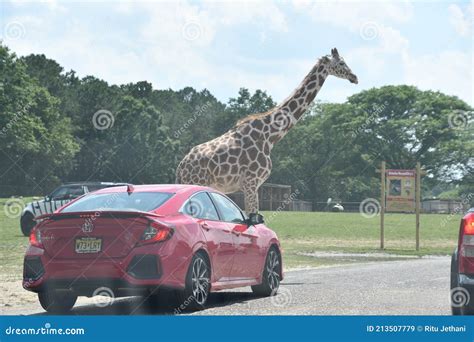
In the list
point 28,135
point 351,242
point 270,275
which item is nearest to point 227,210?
point 270,275

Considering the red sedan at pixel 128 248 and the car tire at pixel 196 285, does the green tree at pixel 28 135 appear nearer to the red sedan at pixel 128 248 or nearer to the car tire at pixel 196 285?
the red sedan at pixel 128 248

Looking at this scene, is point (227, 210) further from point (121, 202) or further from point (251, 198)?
point (251, 198)

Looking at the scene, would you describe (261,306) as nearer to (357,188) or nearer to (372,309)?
(372,309)

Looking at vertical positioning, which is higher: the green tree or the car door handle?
the green tree

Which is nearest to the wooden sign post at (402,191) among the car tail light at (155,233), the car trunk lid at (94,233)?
the car tail light at (155,233)

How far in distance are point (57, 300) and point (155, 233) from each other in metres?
1.67

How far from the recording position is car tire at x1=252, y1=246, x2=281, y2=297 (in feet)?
44.1

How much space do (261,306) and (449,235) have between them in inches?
1220

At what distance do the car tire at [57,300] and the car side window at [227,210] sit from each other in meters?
2.28

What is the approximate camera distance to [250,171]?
76.0 ft

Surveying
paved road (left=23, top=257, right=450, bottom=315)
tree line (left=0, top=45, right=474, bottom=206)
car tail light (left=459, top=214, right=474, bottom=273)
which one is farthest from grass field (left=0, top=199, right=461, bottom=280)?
tree line (left=0, top=45, right=474, bottom=206)

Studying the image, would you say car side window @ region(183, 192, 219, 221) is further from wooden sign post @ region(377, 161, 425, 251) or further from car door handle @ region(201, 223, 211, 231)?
wooden sign post @ region(377, 161, 425, 251)

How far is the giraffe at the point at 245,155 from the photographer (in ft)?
76.1

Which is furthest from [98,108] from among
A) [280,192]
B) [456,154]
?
[456,154]
